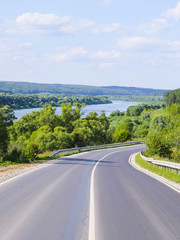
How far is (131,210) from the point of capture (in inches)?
328

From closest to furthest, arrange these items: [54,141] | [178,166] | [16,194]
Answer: [16,194]
[178,166]
[54,141]

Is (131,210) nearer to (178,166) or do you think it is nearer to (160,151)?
(178,166)

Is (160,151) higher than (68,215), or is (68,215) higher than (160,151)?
(68,215)

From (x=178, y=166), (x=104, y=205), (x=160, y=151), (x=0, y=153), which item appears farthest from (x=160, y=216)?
(x=160, y=151)

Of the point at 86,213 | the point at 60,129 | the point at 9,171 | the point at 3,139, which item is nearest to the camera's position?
the point at 86,213

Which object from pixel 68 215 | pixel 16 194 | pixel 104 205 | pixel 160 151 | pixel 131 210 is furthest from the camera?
pixel 160 151

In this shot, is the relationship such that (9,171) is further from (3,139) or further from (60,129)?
(60,129)

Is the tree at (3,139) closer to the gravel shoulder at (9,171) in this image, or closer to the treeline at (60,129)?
the gravel shoulder at (9,171)

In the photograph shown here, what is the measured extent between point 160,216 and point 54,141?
153ft

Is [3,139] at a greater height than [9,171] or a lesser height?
greater

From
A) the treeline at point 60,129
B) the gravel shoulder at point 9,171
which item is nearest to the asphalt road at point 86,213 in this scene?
the gravel shoulder at point 9,171

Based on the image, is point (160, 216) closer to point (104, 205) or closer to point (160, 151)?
point (104, 205)

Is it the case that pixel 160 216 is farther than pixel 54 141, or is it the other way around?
pixel 54 141

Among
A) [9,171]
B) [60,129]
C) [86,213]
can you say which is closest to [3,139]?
[9,171]
